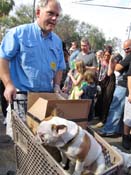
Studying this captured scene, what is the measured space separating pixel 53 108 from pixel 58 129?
1.28 feet

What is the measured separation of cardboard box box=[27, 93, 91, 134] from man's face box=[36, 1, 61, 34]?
0.64 meters

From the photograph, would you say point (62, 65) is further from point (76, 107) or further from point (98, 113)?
point (98, 113)

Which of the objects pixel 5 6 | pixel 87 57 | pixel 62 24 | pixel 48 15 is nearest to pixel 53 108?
pixel 48 15

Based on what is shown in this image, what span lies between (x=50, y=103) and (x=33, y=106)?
9.2 inches

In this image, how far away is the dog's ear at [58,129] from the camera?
88.4 inches

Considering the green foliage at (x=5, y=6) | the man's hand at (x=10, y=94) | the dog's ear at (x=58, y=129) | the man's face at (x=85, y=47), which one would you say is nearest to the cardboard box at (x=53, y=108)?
the man's hand at (x=10, y=94)

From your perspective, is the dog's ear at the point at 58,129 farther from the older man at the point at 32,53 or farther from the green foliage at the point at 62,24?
the green foliage at the point at 62,24

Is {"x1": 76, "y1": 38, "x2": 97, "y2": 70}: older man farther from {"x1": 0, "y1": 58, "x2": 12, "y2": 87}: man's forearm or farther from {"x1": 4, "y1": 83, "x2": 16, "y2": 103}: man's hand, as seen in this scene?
{"x1": 4, "y1": 83, "x2": 16, "y2": 103}: man's hand

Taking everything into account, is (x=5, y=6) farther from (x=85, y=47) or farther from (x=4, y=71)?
(x=4, y=71)

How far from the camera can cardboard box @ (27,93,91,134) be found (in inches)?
104

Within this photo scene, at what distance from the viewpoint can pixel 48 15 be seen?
3.01 m

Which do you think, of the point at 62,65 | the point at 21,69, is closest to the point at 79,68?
the point at 62,65

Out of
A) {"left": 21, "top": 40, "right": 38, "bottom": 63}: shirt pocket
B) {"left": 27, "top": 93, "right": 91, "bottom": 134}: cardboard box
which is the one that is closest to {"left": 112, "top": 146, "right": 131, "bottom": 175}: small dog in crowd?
{"left": 27, "top": 93, "right": 91, "bottom": 134}: cardboard box

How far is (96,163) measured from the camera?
2.41 metres
